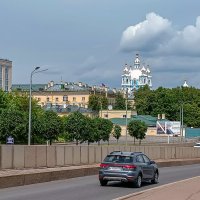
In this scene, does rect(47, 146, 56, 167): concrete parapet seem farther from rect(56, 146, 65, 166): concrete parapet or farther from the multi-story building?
the multi-story building

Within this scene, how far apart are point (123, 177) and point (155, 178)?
3784 mm

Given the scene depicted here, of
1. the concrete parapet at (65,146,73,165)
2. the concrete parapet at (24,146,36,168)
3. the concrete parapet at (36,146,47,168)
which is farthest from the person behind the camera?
the concrete parapet at (65,146,73,165)

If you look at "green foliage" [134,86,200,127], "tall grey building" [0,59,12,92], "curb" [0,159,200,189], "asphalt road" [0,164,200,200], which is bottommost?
"asphalt road" [0,164,200,200]

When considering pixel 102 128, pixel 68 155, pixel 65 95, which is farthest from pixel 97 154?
pixel 65 95

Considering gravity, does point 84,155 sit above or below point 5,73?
below

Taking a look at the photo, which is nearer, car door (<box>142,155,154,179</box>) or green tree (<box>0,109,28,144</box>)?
car door (<box>142,155,154,179</box>)

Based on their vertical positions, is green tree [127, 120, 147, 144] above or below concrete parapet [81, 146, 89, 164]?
above

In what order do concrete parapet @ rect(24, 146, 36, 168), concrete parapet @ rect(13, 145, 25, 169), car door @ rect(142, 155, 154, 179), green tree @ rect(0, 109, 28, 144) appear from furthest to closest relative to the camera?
green tree @ rect(0, 109, 28, 144)
concrete parapet @ rect(24, 146, 36, 168)
concrete parapet @ rect(13, 145, 25, 169)
car door @ rect(142, 155, 154, 179)

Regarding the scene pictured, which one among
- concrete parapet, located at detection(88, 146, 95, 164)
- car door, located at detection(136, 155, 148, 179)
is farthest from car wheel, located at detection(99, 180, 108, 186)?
concrete parapet, located at detection(88, 146, 95, 164)

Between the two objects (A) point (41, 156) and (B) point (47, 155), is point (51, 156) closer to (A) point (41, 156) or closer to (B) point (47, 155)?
(B) point (47, 155)

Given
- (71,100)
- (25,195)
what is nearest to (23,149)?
(25,195)

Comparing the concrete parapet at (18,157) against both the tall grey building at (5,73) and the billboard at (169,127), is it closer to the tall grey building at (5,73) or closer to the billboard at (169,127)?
the billboard at (169,127)

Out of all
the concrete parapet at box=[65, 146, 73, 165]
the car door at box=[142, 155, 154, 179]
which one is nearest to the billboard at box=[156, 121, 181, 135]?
the concrete parapet at box=[65, 146, 73, 165]

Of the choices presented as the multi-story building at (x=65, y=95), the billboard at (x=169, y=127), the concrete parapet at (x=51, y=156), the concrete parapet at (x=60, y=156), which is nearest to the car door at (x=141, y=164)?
the concrete parapet at (x=51, y=156)
